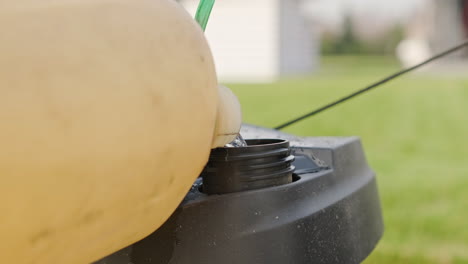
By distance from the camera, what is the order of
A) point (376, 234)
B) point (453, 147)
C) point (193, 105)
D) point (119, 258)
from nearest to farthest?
point (193, 105), point (119, 258), point (376, 234), point (453, 147)

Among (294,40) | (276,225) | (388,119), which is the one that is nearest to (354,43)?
(294,40)

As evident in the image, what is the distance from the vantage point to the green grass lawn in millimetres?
2053

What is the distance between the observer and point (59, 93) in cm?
58

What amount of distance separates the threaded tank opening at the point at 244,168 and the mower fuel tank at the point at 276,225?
1 cm

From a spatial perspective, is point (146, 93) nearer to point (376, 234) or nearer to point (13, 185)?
point (13, 185)

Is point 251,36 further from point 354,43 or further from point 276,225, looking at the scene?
point 354,43

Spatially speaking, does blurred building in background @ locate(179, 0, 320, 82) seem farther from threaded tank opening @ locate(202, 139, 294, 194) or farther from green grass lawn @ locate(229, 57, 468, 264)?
threaded tank opening @ locate(202, 139, 294, 194)

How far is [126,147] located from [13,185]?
0.36 feet

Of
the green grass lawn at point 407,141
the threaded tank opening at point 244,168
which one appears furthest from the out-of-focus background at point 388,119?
the threaded tank opening at point 244,168

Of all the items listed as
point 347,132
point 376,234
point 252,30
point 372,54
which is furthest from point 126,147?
point 372,54

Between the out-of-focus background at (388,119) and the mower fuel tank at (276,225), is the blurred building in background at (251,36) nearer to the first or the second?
the out-of-focus background at (388,119)

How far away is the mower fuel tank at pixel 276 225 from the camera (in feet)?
2.69

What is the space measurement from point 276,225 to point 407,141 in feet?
10.5

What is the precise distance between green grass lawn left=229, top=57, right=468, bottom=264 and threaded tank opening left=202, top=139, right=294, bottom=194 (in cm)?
103
